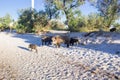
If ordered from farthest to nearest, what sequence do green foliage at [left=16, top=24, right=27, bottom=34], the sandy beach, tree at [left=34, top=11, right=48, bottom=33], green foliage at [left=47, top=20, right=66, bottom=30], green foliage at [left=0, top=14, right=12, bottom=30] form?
green foliage at [left=0, top=14, right=12, bottom=30] → green foliage at [left=47, top=20, right=66, bottom=30] → green foliage at [left=16, top=24, right=27, bottom=34] → tree at [left=34, top=11, right=48, bottom=33] → the sandy beach

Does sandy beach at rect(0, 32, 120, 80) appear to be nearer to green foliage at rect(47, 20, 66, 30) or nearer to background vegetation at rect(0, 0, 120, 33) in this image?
background vegetation at rect(0, 0, 120, 33)

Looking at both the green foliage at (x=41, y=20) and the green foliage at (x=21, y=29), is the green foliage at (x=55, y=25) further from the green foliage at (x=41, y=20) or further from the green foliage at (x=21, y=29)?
the green foliage at (x=21, y=29)

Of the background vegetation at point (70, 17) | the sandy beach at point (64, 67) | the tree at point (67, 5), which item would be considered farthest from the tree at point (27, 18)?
the sandy beach at point (64, 67)

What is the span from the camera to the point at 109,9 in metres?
Result: 45.2

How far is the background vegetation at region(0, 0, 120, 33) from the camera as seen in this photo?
1826 inches

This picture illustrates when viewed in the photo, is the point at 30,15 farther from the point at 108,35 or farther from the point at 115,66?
the point at 115,66

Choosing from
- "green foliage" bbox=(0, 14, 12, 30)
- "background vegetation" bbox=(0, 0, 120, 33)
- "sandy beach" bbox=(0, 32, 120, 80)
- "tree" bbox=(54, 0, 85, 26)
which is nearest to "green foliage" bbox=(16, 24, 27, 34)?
"background vegetation" bbox=(0, 0, 120, 33)

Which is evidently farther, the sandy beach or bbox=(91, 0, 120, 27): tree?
bbox=(91, 0, 120, 27): tree

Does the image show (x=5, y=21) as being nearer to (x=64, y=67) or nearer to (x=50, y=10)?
(x=50, y=10)

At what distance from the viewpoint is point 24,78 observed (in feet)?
52.3

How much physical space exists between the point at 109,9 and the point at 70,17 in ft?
31.9

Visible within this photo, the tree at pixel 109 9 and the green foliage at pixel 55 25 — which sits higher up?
the tree at pixel 109 9

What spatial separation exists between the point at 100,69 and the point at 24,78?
185 inches

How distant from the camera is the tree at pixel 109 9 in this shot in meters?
44.4
